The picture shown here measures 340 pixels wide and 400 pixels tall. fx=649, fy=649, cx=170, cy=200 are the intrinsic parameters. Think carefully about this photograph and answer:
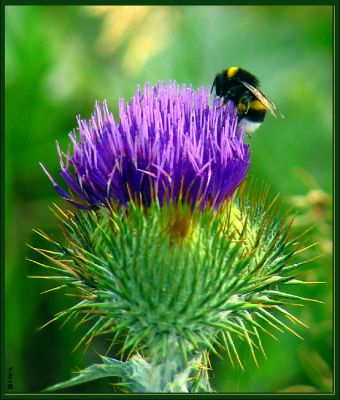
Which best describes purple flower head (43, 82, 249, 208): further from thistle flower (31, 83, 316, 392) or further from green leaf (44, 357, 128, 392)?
green leaf (44, 357, 128, 392)

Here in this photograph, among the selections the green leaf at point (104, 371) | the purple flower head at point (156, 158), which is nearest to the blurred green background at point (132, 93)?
the purple flower head at point (156, 158)

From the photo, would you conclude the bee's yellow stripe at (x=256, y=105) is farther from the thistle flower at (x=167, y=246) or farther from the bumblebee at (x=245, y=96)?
the thistle flower at (x=167, y=246)

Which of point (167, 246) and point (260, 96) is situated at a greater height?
point (260, 96)

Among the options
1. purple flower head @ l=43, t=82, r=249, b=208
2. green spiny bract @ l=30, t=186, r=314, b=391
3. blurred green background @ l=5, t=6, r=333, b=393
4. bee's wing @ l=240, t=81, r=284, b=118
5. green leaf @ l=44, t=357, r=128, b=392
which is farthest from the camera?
blurred green background @ l=5, t=6, r=333, b=393

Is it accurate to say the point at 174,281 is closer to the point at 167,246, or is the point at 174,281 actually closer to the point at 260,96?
the point at 167,246

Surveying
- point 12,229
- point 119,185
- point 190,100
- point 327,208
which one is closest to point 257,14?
point 327,208

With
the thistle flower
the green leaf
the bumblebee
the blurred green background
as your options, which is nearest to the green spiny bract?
the thistle flower

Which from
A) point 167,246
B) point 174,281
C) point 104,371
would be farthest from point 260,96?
point 104,371
